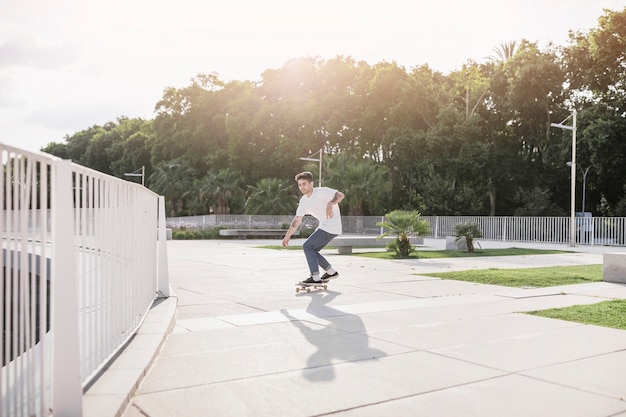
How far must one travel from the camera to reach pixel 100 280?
14.1 feet

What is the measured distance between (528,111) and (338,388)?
45.1 m

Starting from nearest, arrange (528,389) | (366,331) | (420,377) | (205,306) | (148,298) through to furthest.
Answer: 1. (528,389)
2. (420,377)
3. (366,331)
4. (148,298)
5. (205,306)

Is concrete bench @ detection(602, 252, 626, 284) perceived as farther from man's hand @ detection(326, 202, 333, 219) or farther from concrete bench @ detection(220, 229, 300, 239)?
concrete bench @ detection(220, 229, 300, 239)

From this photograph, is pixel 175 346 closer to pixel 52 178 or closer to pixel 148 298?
pixel 148 298

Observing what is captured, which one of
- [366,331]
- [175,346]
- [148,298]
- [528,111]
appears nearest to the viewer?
[175,346]

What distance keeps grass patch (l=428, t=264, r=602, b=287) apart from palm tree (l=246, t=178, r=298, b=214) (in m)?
31.6

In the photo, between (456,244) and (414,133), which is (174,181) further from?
(456,244)

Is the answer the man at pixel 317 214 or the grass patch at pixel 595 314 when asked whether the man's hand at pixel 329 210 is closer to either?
Answer: the man at pixel 317 214

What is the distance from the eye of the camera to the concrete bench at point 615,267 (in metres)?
11.3

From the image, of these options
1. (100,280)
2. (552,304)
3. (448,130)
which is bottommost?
(552,304)

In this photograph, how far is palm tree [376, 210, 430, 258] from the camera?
17844mm

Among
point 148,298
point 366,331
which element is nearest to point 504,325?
point 366,331

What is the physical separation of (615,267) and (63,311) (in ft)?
35.8

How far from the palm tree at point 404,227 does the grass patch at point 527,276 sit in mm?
4676
